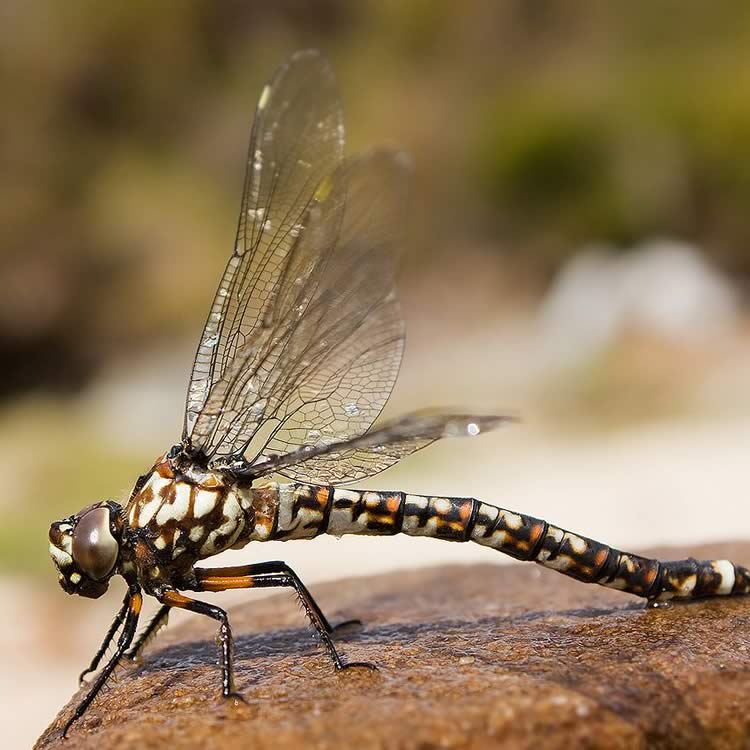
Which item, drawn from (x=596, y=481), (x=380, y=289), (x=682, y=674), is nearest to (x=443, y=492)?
(x=596, y=481)

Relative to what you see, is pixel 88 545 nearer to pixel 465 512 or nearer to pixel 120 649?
pixel 120 649

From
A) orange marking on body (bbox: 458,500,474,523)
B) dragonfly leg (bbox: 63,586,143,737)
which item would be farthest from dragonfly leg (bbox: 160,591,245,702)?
orange marking on body (bbox: 458,500,474,523)

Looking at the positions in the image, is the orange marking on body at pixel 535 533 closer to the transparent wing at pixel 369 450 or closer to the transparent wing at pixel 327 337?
the transparent wing at pixel 369 450

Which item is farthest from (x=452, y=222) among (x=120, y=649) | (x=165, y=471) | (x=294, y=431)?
(x=120, y=649)

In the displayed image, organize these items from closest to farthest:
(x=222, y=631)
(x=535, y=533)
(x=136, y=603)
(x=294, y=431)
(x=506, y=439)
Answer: (x=222, y=631) → (x=136, y=603) → (x=535, y=533) → (x=294, y=431) → (x=506, y=439)

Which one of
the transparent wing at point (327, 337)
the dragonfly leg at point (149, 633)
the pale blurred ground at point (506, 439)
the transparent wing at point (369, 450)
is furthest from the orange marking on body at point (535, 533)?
the dragonfly leg at point (149, 633)

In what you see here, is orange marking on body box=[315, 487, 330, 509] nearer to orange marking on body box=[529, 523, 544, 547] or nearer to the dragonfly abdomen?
the dragonfly abdomen

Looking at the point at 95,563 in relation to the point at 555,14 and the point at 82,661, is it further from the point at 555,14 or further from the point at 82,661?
the point at 555,14
